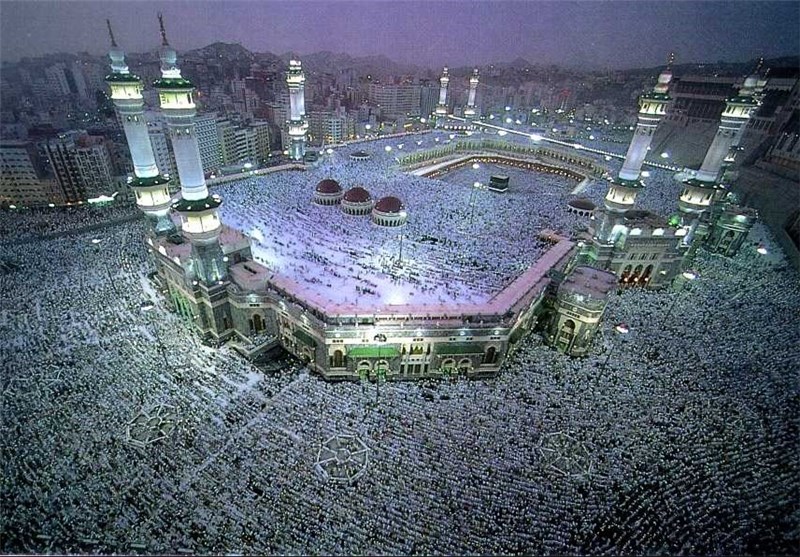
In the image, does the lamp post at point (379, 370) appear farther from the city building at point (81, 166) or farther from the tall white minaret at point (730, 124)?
the city building at point (81, 166)

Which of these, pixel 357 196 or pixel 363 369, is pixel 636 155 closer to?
pixel 357 196

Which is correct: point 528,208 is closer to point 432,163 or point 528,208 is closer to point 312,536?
point 432,163

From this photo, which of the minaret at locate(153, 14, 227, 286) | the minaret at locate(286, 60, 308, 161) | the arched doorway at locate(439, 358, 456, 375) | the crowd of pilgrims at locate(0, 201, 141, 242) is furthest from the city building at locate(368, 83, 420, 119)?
the arched doorway at locate(439, 358, 456, 375)

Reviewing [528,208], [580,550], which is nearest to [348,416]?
[580,550]

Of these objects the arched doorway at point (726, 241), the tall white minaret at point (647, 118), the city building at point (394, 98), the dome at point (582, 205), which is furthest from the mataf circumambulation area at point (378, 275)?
the city building at point (394, 98)

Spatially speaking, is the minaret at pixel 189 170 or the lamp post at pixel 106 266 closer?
the minaret at pixel 189 170
